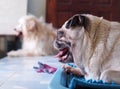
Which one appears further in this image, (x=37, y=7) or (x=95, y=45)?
(x=37, y=7)

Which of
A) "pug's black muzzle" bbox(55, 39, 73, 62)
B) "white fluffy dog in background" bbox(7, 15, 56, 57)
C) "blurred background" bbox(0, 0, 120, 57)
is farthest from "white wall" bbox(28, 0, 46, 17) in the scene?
"pug's black muzzle" bbox(55, 39, 73, 62)

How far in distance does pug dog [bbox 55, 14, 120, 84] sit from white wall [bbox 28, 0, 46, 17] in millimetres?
3190

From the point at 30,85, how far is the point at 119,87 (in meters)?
0.80

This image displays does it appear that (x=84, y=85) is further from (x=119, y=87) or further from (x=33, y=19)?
(x=33, y=19)

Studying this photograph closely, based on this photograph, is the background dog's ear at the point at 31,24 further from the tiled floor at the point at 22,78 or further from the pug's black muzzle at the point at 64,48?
the pug's black muzzle at the point at 64,48

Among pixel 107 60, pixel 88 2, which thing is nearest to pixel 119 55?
pixel 107 60

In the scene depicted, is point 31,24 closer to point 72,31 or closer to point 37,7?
point 37,7

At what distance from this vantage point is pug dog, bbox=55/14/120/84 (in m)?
1.49

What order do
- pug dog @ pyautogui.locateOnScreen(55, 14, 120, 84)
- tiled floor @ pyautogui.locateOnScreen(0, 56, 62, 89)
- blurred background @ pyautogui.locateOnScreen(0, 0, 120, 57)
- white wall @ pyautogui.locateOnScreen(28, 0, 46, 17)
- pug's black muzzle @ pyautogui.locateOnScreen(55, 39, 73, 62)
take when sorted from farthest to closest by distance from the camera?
white wall @ pyautogui.locateOnScreen(28, 0, 46, 17)
blurred background @ pyautogui.locateOnScreen(0, 0, 120, 57)
tiled floor @ pyautogui.locateOnScreen(0, 56, 62, 89)
pug's black muzzle @ pyautogui.locateOnScreen(55, 39, 73, 62)
pug dog @ pyautogui.locateOnScreen(55, 14, 120, 84)

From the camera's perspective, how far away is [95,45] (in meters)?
1.53

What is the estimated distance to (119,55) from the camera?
1.48 meters

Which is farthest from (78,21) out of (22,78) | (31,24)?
(31,24)

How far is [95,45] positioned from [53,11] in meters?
3.24

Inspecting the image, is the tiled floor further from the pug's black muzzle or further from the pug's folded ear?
the pug's folded ear
